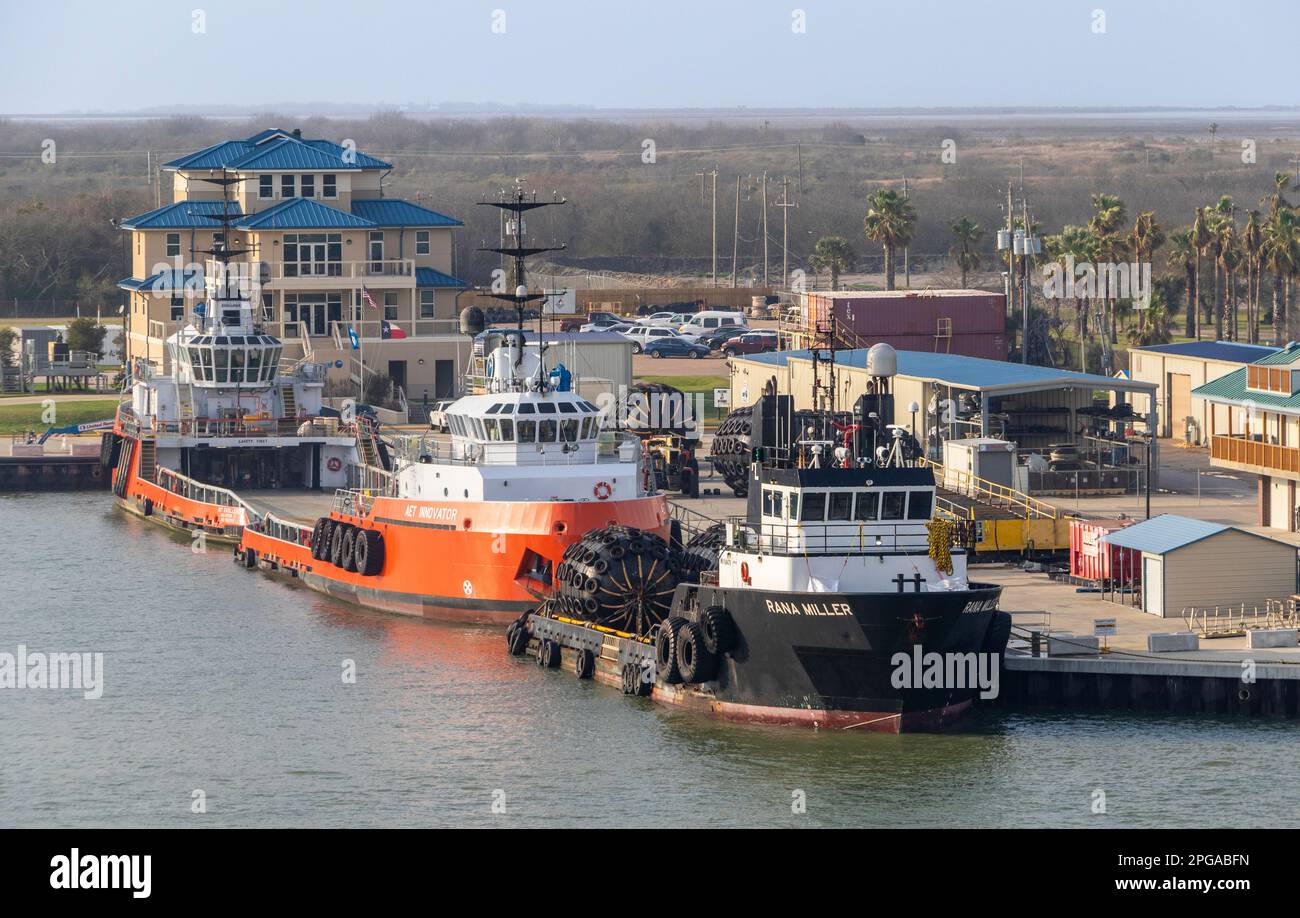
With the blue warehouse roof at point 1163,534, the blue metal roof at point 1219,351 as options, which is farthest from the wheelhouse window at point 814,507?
the blue metal roof at point 1219,351

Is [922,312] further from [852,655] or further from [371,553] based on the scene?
[852,655]

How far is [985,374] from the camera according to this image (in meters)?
83.8

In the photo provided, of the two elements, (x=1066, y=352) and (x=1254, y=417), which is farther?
(x=1066, y=352)

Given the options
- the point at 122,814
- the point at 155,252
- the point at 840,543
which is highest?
the point at 155,252

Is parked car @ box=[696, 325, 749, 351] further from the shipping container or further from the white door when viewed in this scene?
the white door

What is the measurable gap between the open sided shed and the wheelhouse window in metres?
10.7

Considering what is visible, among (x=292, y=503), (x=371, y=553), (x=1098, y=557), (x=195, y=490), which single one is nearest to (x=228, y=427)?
(x=195, y=490)

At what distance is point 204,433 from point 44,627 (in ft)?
79.1

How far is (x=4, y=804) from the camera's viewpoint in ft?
145

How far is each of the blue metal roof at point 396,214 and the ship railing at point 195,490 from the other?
2793cm

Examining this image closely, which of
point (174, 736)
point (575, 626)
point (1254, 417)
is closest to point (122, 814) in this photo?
point (174, 736)

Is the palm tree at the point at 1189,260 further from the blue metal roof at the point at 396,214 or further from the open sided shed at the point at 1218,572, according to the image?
the open sided shed at the point at 1218,572

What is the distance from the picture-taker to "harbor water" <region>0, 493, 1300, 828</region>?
43.3 metres

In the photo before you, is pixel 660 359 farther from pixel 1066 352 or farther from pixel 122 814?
pixel 122 814
